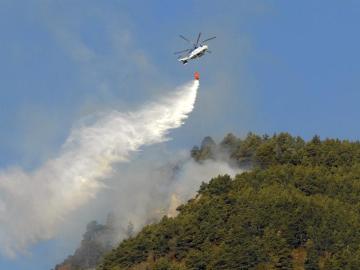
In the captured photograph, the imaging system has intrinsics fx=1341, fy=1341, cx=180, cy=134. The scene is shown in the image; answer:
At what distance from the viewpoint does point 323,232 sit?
14675 cm

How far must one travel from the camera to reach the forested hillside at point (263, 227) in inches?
5610

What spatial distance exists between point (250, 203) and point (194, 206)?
970cm

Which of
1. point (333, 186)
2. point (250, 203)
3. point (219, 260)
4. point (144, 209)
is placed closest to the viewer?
point (219, 260)

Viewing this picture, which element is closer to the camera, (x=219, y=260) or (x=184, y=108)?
(x=219, y=260)

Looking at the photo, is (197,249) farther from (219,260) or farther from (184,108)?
(184,108)

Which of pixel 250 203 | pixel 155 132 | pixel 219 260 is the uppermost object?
pixel 155 132

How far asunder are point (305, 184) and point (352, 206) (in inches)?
418

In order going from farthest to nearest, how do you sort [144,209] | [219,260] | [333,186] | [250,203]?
[144,209]
[333,186]
[250,203]
[219,260]

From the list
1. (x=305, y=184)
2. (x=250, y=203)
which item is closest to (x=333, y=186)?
(x=305, y=184)

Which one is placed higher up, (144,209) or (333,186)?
(144,209)

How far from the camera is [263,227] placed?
149875 mm

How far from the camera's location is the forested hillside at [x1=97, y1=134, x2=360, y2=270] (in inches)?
Result: 5610

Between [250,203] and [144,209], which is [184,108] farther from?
[144,209]

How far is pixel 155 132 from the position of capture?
16488cm
